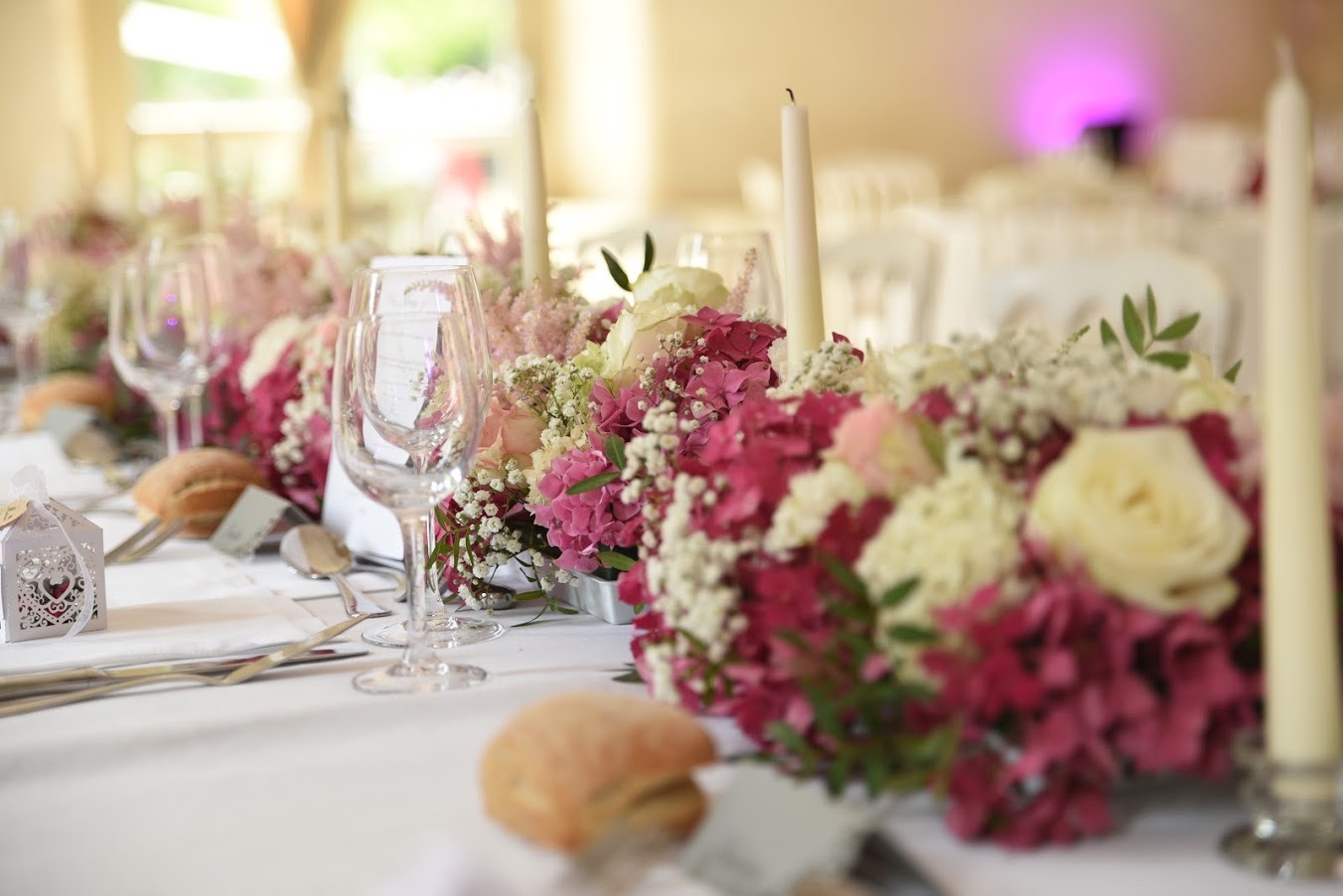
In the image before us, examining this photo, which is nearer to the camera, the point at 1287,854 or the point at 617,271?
the point at 1287,854

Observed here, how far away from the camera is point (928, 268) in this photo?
3383 mm

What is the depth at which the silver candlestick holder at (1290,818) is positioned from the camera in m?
0.66

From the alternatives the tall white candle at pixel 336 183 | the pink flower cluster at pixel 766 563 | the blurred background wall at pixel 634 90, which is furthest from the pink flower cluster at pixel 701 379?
the blurred background wall at pixel 634 90

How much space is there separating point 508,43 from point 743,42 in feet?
5.40

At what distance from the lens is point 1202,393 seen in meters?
0.83

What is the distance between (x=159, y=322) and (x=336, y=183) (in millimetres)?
574

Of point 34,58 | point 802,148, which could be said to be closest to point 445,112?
point 34,58

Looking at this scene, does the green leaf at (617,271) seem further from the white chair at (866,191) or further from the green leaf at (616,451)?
the white chair at (866,191)

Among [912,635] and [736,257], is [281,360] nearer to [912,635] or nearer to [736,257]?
[736,257]

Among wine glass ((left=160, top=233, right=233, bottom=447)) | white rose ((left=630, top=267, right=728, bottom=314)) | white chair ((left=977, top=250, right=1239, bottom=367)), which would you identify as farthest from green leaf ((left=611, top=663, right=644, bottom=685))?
white chair ((left=977, top=250, right=1239, bottom=367))

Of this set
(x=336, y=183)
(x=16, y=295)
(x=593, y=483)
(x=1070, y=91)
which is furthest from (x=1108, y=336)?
(x=1070, y=91)

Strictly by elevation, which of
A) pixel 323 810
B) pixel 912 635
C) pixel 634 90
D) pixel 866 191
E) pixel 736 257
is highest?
pixel 634 90

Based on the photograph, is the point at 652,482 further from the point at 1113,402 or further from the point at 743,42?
the point at 743,42

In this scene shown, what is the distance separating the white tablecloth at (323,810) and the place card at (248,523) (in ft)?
1.40
